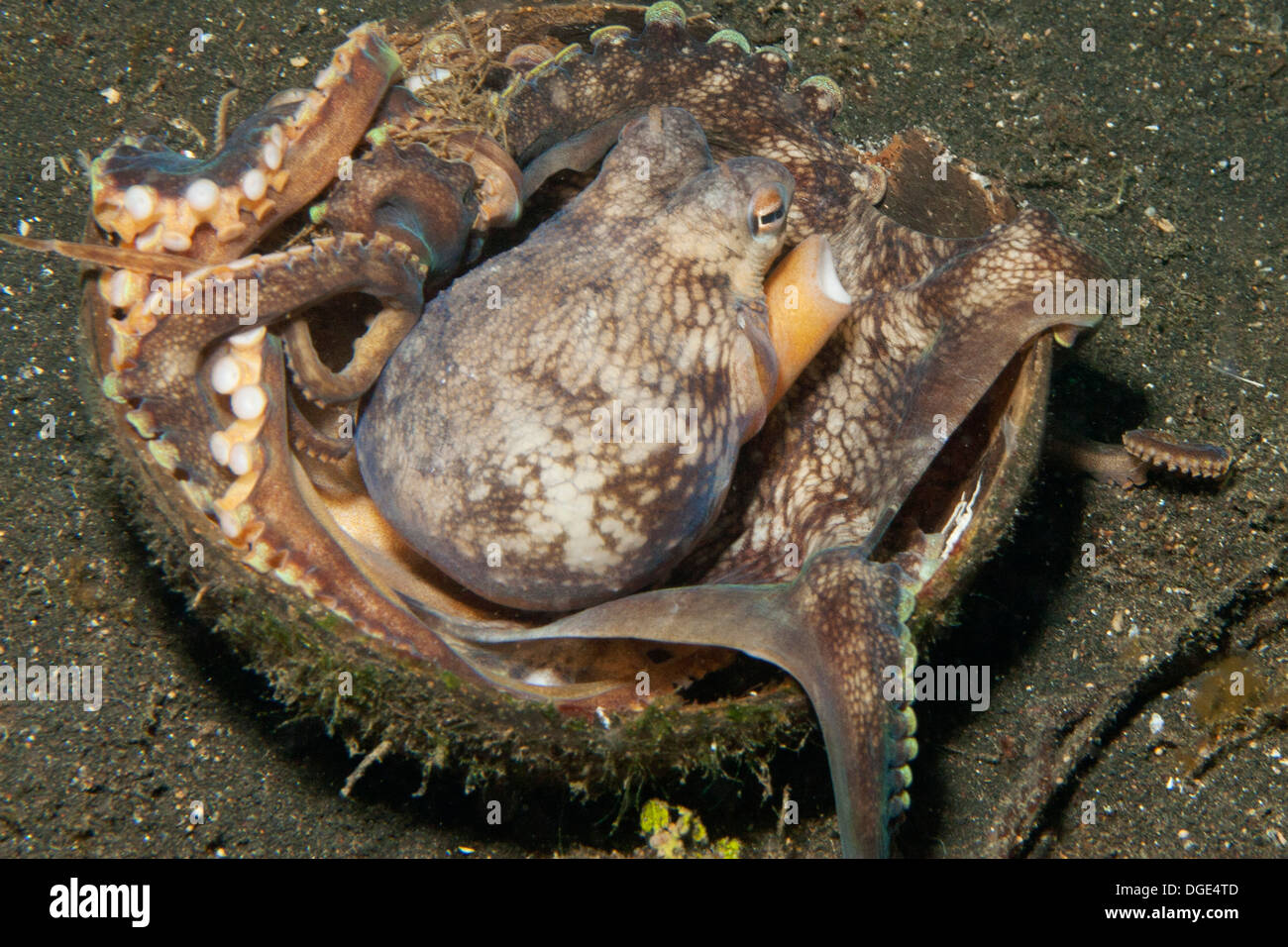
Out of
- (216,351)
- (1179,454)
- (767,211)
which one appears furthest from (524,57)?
(1179,454)

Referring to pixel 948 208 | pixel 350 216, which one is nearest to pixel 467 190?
pixel 350 216

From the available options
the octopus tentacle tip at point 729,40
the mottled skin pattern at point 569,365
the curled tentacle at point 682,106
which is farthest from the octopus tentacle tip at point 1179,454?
the octopus tentacle tip at point 729,40

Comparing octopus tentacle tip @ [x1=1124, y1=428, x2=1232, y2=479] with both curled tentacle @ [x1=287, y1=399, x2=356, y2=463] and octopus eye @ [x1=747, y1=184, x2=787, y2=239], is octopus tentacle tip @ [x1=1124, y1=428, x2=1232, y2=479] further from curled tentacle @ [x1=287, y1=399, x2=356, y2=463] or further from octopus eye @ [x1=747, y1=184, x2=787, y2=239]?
curled tentacle @ [x1=287, y1=399, x2=356, y2=463]

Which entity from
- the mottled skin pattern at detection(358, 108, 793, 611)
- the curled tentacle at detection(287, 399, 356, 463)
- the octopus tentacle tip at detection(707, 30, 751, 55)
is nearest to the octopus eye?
the mottled skin pattern at detection(358, 108, 793, 611)

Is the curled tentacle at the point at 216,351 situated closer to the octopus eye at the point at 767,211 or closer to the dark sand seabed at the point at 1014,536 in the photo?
the dark sand seabed at the point at 1014,536

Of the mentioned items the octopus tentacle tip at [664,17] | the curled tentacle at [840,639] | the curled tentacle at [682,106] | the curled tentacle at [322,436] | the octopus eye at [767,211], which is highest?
the octopus tentacle tip at [664,17]
